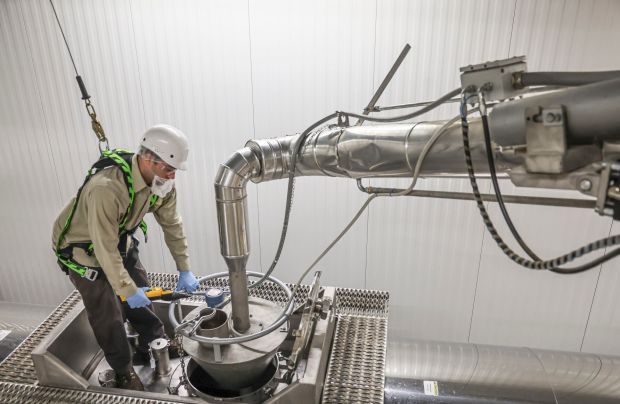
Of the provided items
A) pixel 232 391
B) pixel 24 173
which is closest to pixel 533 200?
pixel 232 391

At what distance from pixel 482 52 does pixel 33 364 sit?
246 cm

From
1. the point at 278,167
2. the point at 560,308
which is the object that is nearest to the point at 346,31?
the point at 278,167

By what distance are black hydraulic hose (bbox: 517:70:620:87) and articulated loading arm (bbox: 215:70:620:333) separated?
61 millimetres

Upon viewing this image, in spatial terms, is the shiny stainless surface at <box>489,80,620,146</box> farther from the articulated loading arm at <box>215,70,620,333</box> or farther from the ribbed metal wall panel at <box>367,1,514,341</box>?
the ribbed metal wall panel at <box>367,1,514,341</box>

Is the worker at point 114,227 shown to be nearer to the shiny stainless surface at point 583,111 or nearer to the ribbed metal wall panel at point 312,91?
the ribbed metal wall panel at point 312,91

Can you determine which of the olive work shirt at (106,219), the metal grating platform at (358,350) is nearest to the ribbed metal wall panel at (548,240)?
the metal grating platform at (358,350)

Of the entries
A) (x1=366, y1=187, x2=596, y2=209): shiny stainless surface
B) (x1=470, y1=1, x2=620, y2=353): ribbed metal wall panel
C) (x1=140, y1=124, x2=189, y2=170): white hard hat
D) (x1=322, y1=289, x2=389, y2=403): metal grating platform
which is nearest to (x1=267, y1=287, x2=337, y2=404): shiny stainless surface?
(x1=322, y1=289, x2=389, y2=403): metal grating platform

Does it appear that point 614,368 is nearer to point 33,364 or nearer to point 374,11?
point 374,11

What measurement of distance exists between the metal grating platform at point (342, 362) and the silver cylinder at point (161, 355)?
289mm

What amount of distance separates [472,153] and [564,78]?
0.24 meters

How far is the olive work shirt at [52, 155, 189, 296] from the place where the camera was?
1.63 meters

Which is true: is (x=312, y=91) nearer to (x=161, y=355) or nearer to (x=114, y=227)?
(x=114, y=227)

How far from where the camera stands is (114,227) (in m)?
1.68

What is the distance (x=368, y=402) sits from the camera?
4.74ft
